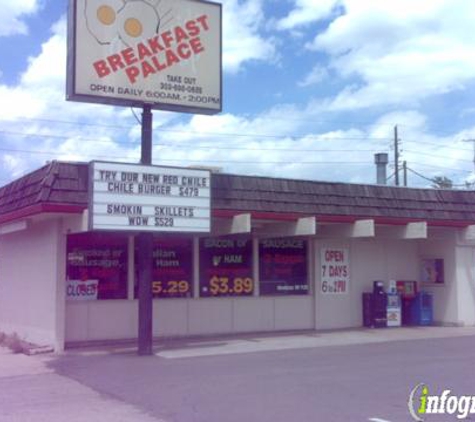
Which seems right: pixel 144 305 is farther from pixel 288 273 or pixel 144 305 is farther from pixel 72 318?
pixel 288 273

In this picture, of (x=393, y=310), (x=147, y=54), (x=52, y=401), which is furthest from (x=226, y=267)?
(x=52, y=401)

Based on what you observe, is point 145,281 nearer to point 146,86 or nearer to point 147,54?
point 146,86

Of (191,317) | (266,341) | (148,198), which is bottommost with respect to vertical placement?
(266,341)

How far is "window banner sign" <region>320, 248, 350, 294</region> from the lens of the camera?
21266mm

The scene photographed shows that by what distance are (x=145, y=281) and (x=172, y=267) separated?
333 centimetres

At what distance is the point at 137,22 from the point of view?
16.3m

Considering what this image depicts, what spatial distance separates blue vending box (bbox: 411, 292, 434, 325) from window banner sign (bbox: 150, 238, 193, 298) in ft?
24.0

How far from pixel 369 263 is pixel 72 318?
9.11m

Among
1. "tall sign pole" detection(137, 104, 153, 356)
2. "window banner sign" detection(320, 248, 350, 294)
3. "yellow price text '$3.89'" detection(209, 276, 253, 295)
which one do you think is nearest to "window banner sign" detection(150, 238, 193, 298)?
"yellow price text '$3.89'" detection(209, 276, 253, 295)

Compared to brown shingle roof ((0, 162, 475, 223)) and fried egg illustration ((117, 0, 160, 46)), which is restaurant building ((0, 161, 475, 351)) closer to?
brown shingle roof ((0, 162, 475, 223))

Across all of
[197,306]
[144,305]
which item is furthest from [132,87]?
[197,306]

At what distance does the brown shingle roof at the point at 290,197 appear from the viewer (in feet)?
51.8

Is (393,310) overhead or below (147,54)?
below

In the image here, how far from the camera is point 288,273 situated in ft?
68.6
